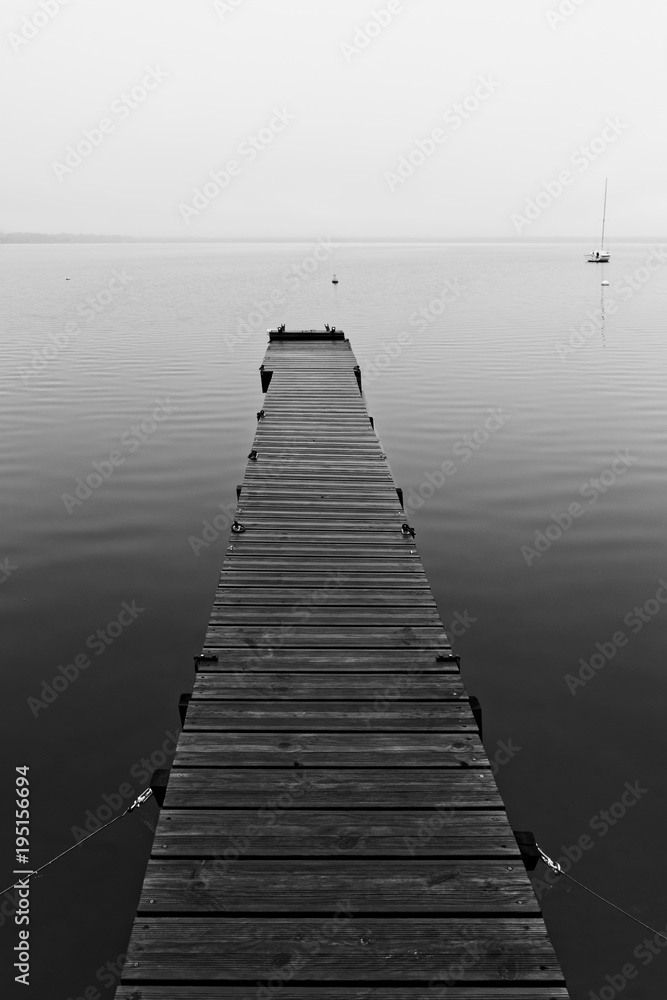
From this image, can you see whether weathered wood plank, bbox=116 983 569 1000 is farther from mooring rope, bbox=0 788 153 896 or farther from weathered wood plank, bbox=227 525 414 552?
weathered wood plank, bbox=227 525 414 552

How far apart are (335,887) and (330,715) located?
63.5 inches

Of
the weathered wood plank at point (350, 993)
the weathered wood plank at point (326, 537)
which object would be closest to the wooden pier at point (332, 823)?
the weathered wood plank at point (350, 993)

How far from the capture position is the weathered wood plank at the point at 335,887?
383cm

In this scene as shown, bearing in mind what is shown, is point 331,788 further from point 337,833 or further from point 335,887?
point 335,887

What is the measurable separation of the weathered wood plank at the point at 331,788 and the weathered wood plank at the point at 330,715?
459 mm

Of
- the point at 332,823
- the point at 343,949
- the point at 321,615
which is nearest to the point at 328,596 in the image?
the point at 321,615

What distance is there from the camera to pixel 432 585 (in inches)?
410

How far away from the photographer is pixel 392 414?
20.0 metres

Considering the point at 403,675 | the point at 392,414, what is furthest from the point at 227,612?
the point at 392,414

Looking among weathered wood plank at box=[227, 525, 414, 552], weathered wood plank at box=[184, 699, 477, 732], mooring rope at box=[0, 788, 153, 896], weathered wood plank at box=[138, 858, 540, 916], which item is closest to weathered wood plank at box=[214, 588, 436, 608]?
weathered wood plank at box=[227, 525, 414, 552]

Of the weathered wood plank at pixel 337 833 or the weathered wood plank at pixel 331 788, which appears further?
the weathered wood plank at pixel 331 788

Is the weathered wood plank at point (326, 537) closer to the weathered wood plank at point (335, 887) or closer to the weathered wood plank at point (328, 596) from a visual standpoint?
the weathered wood plank at point (328, 596)

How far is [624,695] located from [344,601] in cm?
382

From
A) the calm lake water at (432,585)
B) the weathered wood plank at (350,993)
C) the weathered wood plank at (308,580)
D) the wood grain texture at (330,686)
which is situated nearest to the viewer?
the weathered wood plank at (350,993)
